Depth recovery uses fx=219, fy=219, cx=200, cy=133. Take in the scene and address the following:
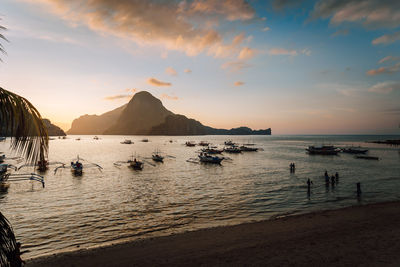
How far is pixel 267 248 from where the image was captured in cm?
1364

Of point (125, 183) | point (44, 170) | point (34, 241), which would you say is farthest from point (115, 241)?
point (44, 170)

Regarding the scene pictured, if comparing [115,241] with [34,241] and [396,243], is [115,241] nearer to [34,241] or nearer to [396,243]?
[34,241]

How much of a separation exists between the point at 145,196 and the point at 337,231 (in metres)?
22.3

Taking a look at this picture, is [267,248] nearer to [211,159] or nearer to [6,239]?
[6,239]

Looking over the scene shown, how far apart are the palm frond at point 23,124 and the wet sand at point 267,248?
424 inches

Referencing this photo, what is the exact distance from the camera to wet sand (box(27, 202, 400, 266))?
39.6 ft

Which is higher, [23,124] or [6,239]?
[23,124]

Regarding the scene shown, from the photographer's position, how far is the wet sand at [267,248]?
39.6 ft

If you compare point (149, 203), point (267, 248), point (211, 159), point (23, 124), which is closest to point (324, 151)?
point (211, 159)

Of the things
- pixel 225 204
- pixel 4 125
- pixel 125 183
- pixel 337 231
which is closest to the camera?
pixel 4 125

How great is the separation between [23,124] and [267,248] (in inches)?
558

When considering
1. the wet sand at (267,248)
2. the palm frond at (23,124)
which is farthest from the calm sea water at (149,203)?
the palm frond at (23,124)

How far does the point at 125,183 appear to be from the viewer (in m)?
38.4

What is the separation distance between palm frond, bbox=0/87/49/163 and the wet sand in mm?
10772
